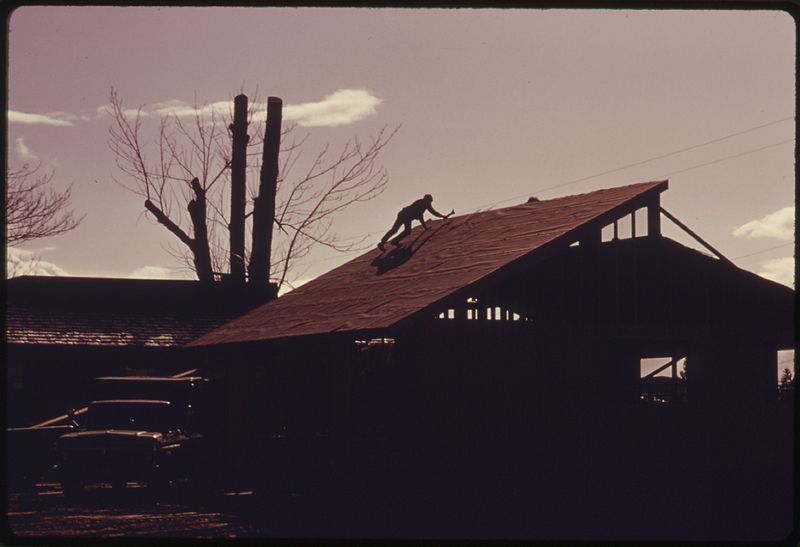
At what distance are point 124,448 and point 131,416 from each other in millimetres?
1472

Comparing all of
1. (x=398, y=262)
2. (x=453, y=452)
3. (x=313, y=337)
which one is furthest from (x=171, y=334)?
(x=453, y=452)

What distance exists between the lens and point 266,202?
38.6m

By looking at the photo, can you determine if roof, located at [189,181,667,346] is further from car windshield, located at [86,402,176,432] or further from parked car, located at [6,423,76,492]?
parked car, located at [6,423,76,492]

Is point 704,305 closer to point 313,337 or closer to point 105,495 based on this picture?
point 313,337

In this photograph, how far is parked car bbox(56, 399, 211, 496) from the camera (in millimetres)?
20000

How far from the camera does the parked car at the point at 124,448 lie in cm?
2000

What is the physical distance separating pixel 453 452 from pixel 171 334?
17513mm

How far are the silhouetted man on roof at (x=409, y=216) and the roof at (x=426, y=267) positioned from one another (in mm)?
279

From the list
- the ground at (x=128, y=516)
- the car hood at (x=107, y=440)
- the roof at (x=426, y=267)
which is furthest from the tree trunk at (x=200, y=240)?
the car hood at (x=107, y=440)

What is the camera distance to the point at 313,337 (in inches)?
779

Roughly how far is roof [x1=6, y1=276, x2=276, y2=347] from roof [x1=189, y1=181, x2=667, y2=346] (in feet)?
22.0

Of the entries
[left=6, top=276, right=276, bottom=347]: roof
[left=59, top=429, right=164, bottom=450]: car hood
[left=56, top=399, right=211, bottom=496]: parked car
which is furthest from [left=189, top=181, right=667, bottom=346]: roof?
[left=6, top=276, right=276, bottom=347]: roof

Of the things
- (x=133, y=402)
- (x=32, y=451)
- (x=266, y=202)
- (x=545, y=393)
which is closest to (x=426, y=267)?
(x=545, y=393)

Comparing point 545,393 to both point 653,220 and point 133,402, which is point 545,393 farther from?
point 133,402
